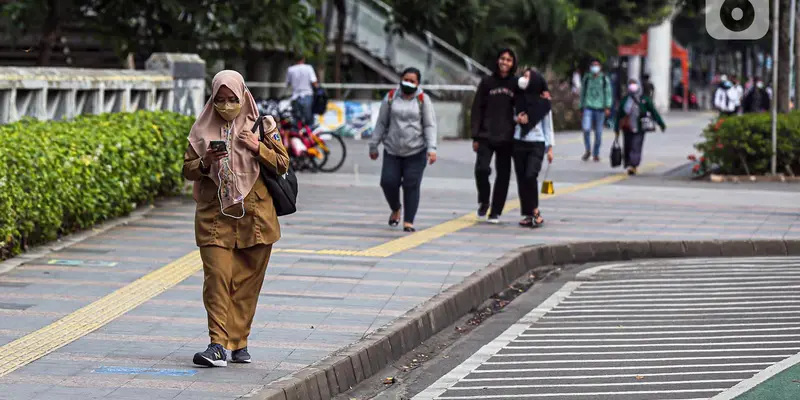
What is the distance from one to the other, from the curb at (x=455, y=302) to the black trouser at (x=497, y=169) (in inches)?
64.1

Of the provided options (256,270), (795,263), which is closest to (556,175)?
(795,263)

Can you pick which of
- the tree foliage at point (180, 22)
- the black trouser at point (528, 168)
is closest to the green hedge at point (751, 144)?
the tree foliage at point (180, 22)

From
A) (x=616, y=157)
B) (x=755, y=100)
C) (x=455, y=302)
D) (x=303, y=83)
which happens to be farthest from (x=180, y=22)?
(x=755, y=100)

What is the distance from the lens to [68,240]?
40.5ft

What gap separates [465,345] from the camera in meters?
9.00

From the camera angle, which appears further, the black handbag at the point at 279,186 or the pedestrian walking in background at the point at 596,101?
the pedestrian walking in background at the point at 596,101

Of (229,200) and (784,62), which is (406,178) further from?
(784,62)

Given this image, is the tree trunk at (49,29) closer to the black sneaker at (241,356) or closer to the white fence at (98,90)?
the white fence at (98,90)

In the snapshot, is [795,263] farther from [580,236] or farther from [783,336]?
[783,336]

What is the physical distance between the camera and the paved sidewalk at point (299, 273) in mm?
7320

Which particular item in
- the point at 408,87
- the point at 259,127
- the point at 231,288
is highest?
the point at 408,87

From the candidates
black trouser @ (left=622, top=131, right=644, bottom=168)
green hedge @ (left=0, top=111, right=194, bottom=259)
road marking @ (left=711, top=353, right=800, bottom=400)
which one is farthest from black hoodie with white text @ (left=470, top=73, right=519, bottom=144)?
black trouser @ (left=622, top=131, right=644, bottom=168)

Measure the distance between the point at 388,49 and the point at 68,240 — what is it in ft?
72.6

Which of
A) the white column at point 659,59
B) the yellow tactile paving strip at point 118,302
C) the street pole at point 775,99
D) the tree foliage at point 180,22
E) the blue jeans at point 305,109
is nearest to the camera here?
the yellow tactile paving strip at point 118,302
